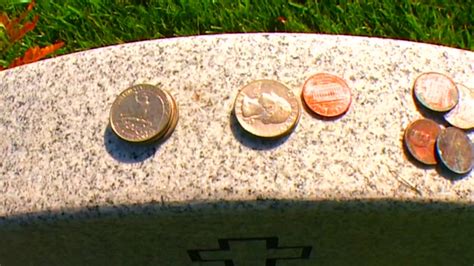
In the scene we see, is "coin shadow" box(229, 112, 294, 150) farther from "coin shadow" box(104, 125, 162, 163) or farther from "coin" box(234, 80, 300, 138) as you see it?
"coin shadow" box(104, 125, 162, 163)

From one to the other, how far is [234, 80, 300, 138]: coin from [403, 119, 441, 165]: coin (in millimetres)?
233

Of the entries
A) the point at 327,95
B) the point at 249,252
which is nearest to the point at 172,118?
the point at 327,95

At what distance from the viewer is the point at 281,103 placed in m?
1.44

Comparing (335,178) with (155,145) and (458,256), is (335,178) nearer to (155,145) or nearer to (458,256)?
(155,145)

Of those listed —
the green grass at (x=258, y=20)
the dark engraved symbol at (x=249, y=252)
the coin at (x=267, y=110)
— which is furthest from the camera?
the green grass at (x=258, y=20)

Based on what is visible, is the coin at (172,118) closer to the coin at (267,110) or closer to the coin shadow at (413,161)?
the coin at (267,110)

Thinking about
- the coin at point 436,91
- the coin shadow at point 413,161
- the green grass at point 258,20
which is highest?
the green grass at point 258,20

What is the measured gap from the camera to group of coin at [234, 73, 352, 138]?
143cm

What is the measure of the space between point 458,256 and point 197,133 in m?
0.76

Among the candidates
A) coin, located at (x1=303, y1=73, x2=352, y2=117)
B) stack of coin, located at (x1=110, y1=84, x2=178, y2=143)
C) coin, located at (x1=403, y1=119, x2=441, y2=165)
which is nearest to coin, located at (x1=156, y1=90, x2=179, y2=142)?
stack of coin, located at (x1=110, y1=84, x2=178, y2=143)

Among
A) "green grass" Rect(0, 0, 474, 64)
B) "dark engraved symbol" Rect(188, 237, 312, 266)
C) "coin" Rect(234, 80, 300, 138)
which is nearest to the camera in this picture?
"coin" Rect(234, 80, 300, 138)

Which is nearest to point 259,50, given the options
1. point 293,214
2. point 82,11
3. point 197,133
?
point 197,133

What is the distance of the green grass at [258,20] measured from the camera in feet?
7.70

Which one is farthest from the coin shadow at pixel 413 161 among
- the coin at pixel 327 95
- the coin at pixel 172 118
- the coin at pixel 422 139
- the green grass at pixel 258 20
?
the green grass at pixel 258 20
